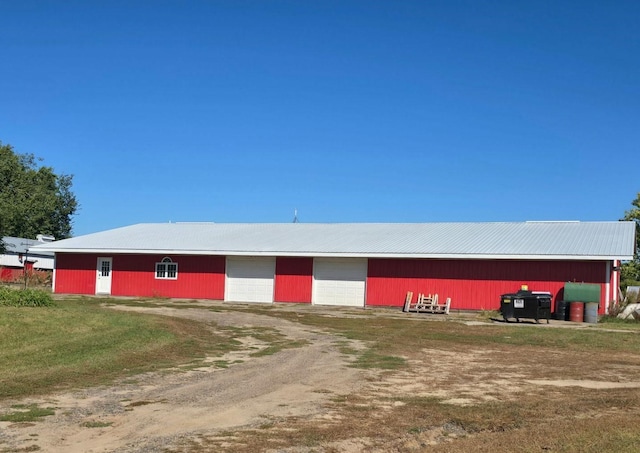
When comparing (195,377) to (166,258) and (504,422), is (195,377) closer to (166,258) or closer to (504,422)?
(504,422)

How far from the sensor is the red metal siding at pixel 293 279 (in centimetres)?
3412

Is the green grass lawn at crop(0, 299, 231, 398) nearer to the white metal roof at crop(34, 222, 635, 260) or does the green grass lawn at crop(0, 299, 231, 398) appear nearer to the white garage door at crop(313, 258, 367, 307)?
the white garage door at crop(313, 258, 367, 307)

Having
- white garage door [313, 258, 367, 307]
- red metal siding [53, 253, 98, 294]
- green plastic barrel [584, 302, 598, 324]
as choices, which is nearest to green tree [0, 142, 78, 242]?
red metal siding [53, 253, 98, 294]

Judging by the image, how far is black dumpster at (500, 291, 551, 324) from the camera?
85.2 ft

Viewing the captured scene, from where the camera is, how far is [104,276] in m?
38.2

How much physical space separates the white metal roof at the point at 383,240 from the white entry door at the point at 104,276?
964mm

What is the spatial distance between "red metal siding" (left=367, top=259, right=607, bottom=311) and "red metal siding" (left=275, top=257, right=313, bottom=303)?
3.20m

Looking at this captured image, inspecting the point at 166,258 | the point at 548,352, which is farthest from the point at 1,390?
the point at 166,258

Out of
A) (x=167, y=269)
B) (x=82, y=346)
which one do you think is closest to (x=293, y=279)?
(x=167, y=269)

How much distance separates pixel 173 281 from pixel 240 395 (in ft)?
90.6

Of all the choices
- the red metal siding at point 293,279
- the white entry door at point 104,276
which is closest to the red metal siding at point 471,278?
the red metal siding at point 293,279

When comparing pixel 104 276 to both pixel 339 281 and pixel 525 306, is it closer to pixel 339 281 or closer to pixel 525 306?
pixel 339 281

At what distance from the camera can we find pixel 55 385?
10359 millimetres

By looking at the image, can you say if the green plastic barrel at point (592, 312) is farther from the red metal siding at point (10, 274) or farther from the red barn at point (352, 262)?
the red metal siding at point (10, 274)
